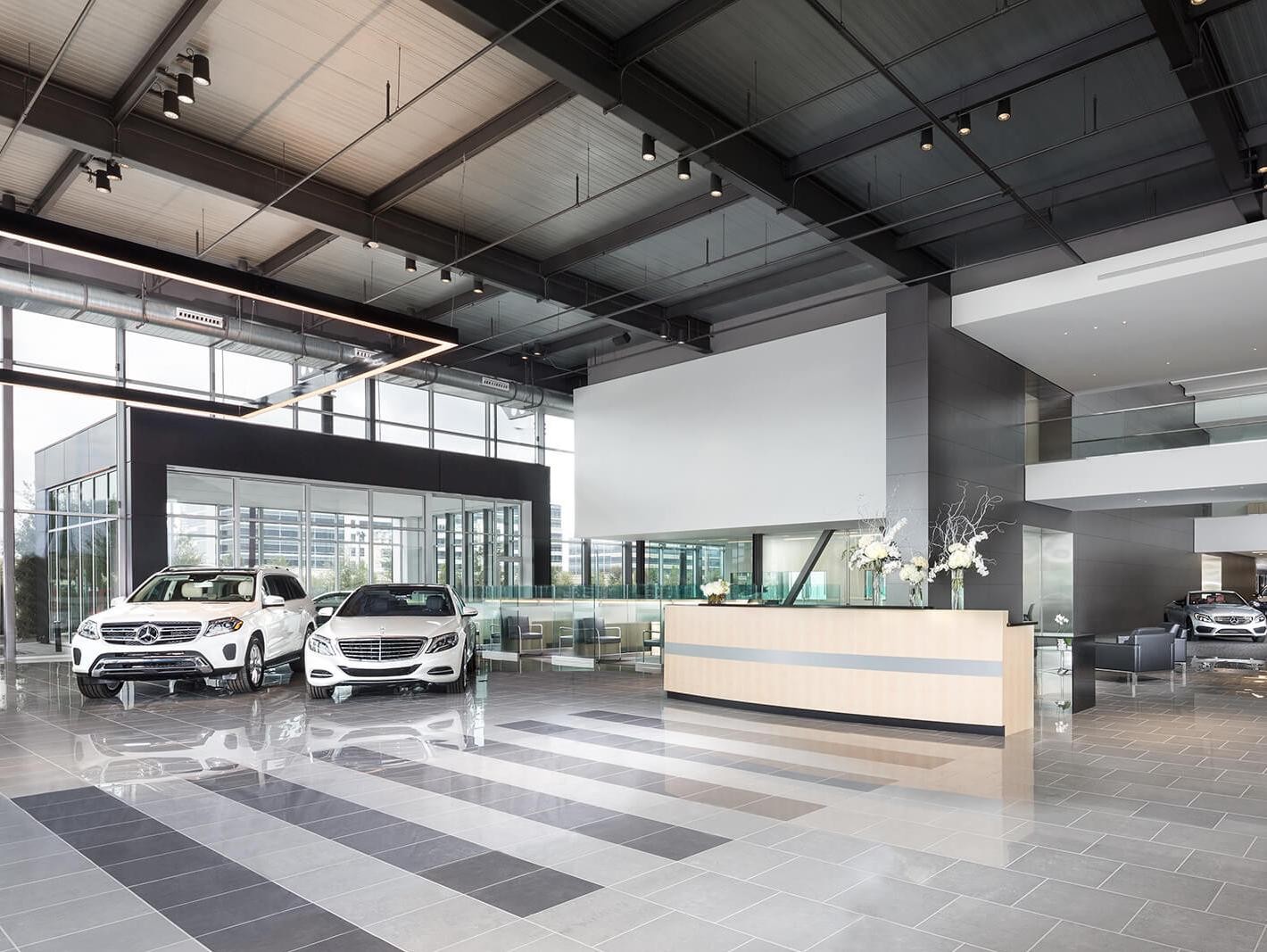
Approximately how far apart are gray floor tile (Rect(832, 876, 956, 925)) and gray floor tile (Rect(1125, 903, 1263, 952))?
74 centimetres

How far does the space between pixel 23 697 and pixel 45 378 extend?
3893mm

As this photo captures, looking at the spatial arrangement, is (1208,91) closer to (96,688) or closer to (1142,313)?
(1142,313)

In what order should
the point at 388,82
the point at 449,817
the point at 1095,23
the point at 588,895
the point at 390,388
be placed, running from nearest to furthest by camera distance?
the point at 588,895
the point at 449,817
the point at 1095,23
the point at 388,82
the point at 390,388

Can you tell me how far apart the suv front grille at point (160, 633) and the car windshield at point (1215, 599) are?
21.0m

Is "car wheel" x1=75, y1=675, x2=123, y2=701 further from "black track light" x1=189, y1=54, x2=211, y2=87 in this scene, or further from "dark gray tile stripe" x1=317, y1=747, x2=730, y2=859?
"black track light" x1=189, y1=54, x2=211, y2=87

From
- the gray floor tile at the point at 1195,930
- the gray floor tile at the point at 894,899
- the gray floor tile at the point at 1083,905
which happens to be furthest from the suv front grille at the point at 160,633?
the gray floor tile at the point at 1195,930

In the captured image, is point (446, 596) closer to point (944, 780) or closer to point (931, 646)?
point (931, 646)

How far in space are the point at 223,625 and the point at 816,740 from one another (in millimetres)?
7086

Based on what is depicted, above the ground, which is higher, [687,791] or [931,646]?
[931,646]

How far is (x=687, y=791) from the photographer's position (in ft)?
18.9

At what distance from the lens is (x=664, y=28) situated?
7785 millimetres

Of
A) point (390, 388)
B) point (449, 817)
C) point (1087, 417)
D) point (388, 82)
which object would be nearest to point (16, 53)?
point (388, 82)

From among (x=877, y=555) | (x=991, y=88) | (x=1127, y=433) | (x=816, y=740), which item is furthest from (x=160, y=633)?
(x=1127, y=433)

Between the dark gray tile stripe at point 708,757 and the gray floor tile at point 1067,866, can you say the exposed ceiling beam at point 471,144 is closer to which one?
the dark gray tile stripe at point 708,757
